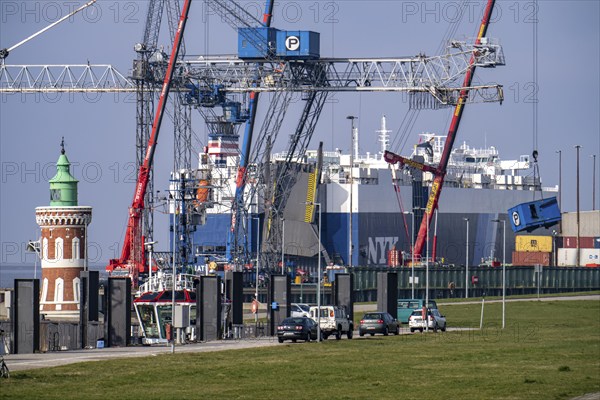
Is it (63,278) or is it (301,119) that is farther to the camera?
(301,119)

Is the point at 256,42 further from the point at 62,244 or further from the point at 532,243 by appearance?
the point at 532,243

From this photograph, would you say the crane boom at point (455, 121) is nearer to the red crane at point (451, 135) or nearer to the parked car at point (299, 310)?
the red crane at point (451, 135)

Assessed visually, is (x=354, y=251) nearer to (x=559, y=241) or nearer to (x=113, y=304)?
(x=559, y=241)

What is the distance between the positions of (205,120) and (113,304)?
2814 inches

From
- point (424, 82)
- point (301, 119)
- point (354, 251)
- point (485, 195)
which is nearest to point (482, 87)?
point (424, 82)

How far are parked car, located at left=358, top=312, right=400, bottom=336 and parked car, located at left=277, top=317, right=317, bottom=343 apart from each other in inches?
270

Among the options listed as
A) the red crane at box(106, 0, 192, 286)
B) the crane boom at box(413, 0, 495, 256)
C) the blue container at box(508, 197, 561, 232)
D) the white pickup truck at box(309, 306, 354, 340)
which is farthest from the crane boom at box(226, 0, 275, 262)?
the white pickup truck at box(309, 306, 354, 340)

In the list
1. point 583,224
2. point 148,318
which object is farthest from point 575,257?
point 148,318

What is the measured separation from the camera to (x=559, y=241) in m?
173

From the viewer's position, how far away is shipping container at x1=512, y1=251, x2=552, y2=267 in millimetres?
161625

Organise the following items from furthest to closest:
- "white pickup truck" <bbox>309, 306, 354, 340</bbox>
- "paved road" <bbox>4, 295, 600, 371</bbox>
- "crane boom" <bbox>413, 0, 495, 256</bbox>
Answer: "crane boom" <bbox>413, 0, 495, 256</bbox> → "white pickup truck" <bbox>309, 306, 354, 340</bbox> → "paved road" <bbox>4, 295, 600, 371</bbox>

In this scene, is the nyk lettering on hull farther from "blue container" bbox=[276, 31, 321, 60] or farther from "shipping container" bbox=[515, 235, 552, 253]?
"blue container" bbox=[276, 31, 321, 60]

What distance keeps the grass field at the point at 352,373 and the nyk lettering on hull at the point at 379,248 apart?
101942 millimetres

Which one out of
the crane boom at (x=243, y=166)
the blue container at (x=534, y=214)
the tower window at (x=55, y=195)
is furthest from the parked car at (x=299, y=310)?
the crane boom at (x=243, y=166)
